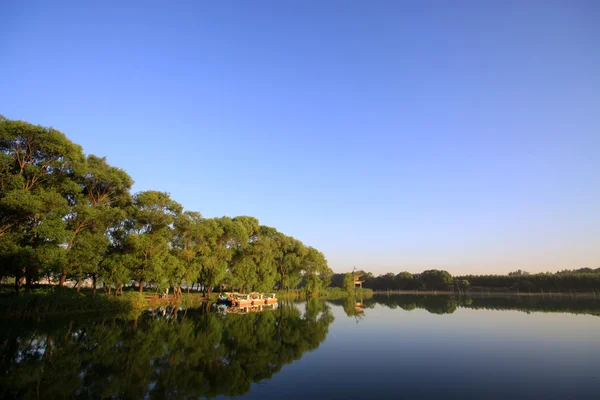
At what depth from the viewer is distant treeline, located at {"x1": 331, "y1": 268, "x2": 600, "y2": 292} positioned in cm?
8975

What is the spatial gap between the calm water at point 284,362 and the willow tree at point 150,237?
1213 cm

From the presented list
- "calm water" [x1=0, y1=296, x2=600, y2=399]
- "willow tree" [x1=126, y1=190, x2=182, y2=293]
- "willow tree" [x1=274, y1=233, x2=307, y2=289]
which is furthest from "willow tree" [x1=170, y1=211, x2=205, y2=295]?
"willow tree" [x1=274, y1=233, x2=307, y2=289]

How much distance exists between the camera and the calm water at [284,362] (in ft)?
35.2

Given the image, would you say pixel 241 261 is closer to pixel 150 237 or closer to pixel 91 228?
pixel 150 237

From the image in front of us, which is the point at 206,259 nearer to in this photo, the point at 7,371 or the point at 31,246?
the point at 31,246

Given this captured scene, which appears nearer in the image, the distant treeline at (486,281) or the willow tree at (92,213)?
the willow tree at (92,213)

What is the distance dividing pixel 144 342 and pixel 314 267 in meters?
58.3

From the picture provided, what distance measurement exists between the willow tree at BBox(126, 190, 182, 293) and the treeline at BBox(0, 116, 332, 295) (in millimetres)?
108

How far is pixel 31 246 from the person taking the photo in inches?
1064

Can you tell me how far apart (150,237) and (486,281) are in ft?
363

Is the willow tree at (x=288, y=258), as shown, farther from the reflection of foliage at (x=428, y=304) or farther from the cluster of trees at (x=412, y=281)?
the cluster of trees at (x=412, y=281)

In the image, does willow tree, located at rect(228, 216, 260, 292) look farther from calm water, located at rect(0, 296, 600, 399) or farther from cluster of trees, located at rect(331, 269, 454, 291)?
cluster of trees, located at rect(331, 269, 454, 291)

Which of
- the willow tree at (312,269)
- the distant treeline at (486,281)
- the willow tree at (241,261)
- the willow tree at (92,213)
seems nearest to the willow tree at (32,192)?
the willow tree at (92,213)

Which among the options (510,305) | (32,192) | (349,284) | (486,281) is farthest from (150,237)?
(486,281)
